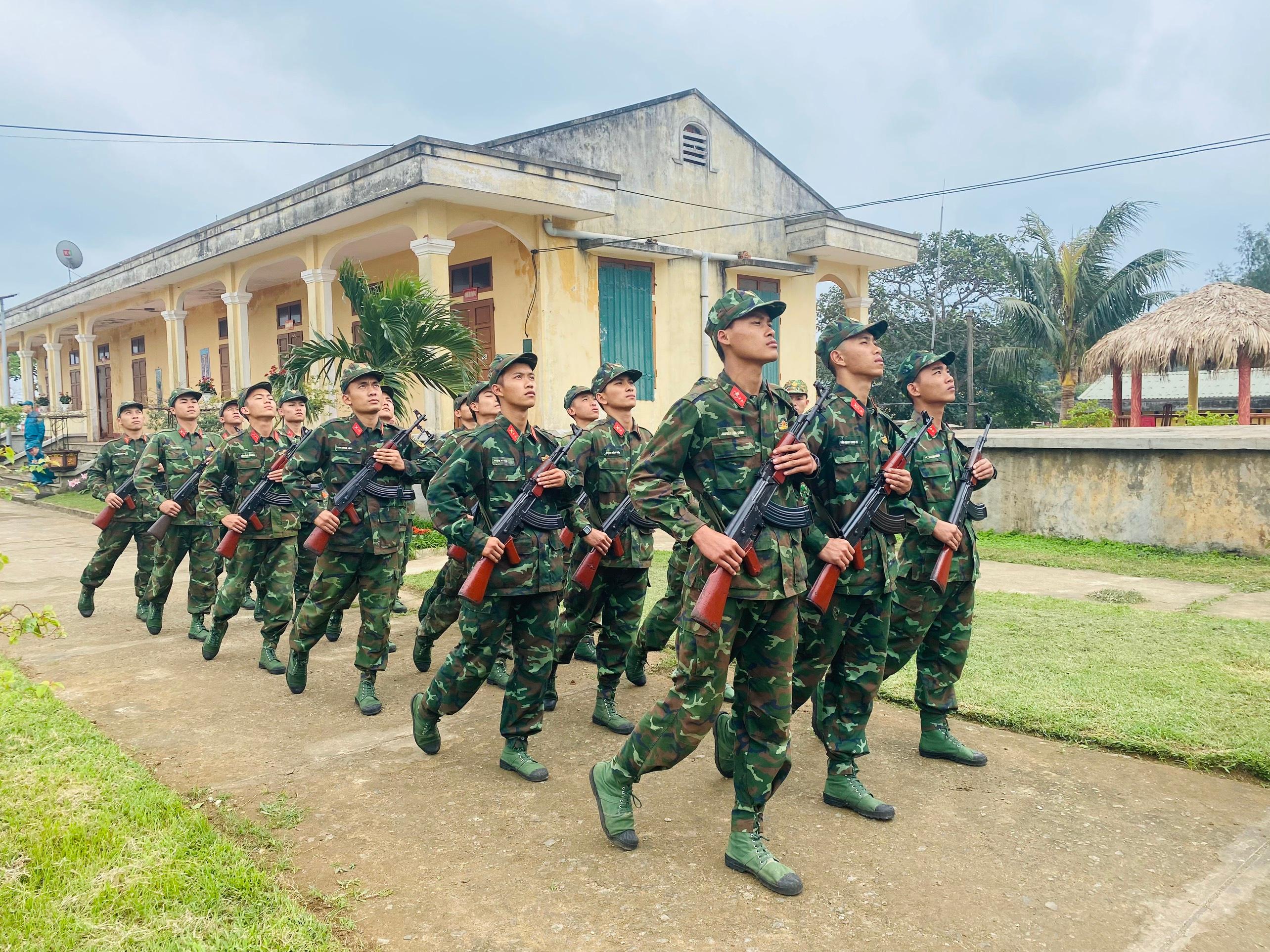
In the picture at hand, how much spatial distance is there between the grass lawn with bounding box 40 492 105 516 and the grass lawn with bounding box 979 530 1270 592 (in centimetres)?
1558

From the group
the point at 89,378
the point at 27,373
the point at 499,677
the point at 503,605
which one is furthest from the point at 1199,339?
the point at 27,373

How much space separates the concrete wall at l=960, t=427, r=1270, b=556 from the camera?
9367 mm

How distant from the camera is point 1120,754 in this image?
440 centimetres

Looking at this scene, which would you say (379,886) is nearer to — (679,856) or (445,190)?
(679,856)

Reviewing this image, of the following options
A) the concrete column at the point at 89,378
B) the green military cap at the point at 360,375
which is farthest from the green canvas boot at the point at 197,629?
the concrete column at the point at 89,378

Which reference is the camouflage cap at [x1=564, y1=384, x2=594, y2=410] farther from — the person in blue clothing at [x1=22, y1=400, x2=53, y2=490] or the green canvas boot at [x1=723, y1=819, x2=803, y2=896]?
the green canvas boot at [x1=723, y1=819, x2=803, y2=896]

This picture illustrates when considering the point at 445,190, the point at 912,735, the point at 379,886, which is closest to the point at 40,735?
the point at 379,886

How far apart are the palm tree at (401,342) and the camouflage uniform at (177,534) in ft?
9.28

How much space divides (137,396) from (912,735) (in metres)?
27.1

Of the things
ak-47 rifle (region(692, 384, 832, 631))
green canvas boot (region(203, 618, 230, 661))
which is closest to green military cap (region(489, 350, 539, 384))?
ak-47 rifle (region(692, 384, 832, 631))

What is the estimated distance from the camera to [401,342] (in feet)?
34.6

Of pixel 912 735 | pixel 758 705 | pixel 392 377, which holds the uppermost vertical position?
pixel 392 377

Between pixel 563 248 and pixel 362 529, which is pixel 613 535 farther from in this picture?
pixel 563 248

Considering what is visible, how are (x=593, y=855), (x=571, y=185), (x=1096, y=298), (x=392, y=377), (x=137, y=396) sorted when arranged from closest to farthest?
(x=593, y=855)
(x=392, y=377)
(x=571, y=185)
(x=1096, y=298)
(x=137, y=396)
